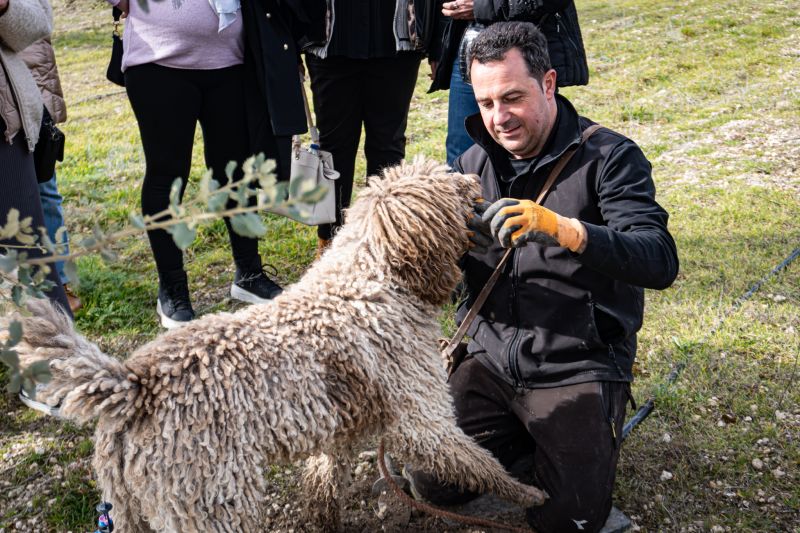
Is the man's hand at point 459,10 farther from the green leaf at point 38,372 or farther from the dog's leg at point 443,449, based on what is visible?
the green leaf at point 38,372

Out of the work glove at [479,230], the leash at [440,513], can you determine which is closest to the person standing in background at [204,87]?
the work glove at [479,230]

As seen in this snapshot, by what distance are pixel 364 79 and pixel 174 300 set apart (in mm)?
1786

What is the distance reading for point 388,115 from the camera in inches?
172

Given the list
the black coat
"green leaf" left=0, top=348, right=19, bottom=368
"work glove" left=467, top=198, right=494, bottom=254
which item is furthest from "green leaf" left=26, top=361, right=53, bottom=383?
the black coat

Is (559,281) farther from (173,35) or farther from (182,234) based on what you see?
(173,35)

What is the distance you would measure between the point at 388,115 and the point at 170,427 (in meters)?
2.79

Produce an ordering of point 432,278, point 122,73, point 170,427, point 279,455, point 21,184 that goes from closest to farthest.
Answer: point 170,427 < point 279,455 < point 432,278 < point 21,184 < point 122,73

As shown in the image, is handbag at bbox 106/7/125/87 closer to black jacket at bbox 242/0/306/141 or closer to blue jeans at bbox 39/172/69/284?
black jacket at bbox 242/0/306/141

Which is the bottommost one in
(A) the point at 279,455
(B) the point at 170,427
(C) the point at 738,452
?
(C) the point at 738,452

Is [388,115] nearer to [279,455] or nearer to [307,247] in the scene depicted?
[307,247]

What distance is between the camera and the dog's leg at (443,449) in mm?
2547

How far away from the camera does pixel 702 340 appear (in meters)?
3.91

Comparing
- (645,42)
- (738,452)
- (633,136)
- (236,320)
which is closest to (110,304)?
(236,320)

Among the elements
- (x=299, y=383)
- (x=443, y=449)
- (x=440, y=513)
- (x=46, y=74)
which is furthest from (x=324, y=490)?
(x=46, y=74)
